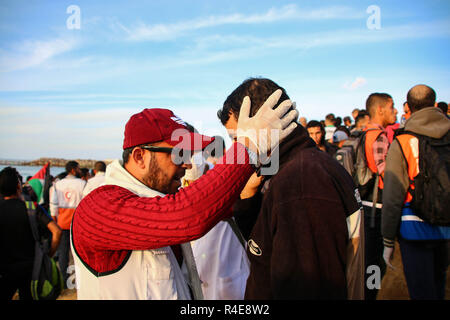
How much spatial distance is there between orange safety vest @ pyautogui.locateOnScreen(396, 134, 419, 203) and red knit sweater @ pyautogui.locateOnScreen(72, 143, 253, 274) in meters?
2.61

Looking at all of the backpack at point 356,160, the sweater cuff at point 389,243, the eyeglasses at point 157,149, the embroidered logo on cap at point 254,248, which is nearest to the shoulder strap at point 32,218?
the eyeglasses at point 157,149

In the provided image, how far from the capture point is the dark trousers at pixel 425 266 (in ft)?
10.2

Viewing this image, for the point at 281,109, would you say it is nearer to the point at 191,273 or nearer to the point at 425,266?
the point at 191,273

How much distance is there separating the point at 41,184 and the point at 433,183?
8784 millimetres

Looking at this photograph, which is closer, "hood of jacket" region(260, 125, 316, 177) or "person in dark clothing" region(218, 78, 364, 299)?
"person in dark clothing" region(218, 78, 364, 299)

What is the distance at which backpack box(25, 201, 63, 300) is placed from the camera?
3.94m

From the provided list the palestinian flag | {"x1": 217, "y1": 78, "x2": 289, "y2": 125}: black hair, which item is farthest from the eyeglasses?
the palestinian flag

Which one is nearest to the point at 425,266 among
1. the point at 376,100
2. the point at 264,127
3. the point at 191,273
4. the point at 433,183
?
the point at 433,183

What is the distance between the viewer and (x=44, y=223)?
4.40 meters

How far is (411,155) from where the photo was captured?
10.6 feet

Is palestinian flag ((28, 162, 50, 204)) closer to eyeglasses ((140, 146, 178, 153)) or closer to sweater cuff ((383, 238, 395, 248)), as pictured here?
eyeglasses ((140, 146, 178, 153))

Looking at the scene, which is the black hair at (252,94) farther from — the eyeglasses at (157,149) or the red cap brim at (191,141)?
the eyeglasses at (157,149)
